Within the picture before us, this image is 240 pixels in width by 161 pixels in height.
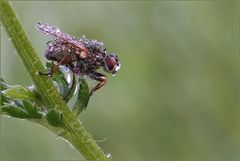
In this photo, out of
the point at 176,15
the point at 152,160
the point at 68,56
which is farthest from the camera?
the point at 176,15

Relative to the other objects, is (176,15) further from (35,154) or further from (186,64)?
(35,154)

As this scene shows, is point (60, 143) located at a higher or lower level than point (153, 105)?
lower

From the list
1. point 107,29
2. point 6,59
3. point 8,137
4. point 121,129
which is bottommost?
point 8,137

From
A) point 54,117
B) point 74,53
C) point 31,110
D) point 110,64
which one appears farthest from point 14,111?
point 110,64

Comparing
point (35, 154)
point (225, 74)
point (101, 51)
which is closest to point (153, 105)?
point (225, 74)

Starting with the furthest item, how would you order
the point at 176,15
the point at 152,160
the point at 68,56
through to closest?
the point at 176,15 < the point at 152,160 < the point at 68,56

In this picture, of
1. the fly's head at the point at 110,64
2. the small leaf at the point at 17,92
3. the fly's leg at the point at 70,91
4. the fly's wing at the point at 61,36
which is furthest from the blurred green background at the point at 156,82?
the small leaf at the point at 17,92

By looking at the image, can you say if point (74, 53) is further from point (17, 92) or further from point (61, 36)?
point (17, 92)
